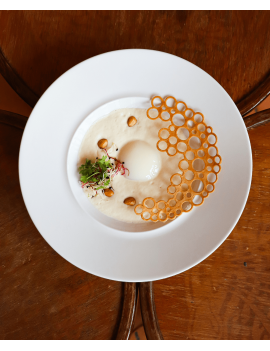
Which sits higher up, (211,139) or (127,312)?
(211,139)

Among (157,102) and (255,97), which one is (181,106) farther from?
(255,97)

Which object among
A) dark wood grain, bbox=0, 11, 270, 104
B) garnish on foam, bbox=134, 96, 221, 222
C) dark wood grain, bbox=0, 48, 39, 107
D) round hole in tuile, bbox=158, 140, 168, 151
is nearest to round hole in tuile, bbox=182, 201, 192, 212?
garnish on foam, bbox=134, 96, 221, 222

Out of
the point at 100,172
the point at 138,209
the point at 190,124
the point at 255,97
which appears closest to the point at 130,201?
the point at 138,209

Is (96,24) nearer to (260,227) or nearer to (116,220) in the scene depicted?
(116,220)

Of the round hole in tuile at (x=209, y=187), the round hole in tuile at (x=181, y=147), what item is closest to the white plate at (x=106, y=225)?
the round hole in tuile at (x=209, y=187)

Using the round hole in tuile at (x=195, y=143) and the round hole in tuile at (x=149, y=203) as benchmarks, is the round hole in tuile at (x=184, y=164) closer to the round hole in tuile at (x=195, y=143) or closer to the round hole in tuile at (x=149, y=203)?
the round hole in tuile at (x=195, y=143)

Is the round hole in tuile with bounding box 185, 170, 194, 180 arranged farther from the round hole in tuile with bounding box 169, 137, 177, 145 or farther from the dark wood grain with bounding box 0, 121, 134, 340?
the dark wood grain with bounding box 0, 121, 134, 340

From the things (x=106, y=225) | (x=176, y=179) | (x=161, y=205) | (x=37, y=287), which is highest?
(x=176, y=179)
